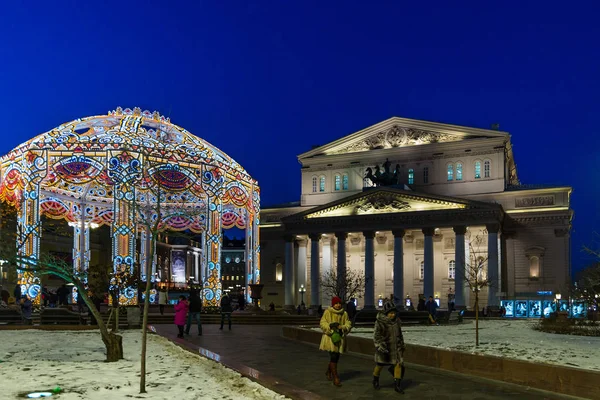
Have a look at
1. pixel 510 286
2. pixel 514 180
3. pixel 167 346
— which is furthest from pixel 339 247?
pixel 167 346

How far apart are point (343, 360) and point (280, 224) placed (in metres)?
58.5

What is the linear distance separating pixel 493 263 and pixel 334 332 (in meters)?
47.9

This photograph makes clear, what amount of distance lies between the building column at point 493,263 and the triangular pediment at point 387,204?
2074 millimetres

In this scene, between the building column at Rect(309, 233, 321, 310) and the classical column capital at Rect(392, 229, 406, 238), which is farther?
the building column at Rect(309, 233, 321, 310)

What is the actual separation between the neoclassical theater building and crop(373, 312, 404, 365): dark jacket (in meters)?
46.7

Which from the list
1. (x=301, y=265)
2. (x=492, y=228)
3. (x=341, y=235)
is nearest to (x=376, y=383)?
(x=492, y=228)

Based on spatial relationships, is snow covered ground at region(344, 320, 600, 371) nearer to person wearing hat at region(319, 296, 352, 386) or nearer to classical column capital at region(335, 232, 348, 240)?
person wearing hat at region(319, 296, 352, 386)

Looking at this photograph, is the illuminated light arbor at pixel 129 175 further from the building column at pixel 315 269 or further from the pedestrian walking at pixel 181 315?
the building column at pixel 315 269

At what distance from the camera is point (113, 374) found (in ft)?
40.1

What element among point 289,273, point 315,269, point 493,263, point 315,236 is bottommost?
point 289,273

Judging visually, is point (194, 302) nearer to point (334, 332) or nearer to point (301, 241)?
point (334, 332)

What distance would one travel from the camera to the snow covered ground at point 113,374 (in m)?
10.4

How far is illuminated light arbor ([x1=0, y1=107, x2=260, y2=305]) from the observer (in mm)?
32969

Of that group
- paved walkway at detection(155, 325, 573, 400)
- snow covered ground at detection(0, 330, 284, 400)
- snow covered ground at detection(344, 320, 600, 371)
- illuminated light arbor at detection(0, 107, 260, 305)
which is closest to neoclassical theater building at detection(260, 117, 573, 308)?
illuminated light arbor at detection(0, 107, 260, 305)
